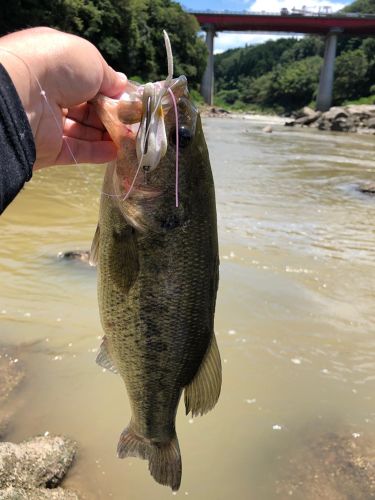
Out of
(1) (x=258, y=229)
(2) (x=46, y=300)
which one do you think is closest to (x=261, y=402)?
(2) (x=46, y=300)

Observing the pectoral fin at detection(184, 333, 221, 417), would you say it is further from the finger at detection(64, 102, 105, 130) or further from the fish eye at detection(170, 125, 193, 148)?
the finger at detection(64, 102, 105, 130)

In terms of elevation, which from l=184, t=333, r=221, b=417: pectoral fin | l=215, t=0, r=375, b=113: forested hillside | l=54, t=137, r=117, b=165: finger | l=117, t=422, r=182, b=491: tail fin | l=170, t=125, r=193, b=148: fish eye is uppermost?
l=170, t=125, r=193, b=148: fish eye

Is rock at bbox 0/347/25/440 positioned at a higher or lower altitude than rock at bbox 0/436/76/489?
lower

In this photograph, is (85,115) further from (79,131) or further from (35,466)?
(35,466)

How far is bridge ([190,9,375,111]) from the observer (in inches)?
2761

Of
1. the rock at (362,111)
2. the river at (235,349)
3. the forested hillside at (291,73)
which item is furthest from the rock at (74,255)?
the forested hillside at (291,73)

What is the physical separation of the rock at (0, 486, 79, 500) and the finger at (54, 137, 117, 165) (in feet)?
6.01

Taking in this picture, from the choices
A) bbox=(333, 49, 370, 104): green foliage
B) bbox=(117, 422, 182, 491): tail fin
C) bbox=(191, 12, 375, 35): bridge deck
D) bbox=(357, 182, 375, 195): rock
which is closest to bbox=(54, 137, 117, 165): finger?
bbox=(117, 422, 182, 491): tail fin

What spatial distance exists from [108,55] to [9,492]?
49886 mm

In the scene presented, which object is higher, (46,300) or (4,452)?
(4,452)

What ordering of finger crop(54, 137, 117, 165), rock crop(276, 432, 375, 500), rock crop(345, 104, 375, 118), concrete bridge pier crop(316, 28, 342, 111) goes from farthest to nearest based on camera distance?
concrete bridge pier crop(316, 28, 342, 111) < rock crop(345, 104, 375, 118) < rock crop(276, 432, 375, 500) < finger crop(54, 137, 117, 165)

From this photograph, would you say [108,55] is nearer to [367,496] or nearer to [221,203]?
[221,203]

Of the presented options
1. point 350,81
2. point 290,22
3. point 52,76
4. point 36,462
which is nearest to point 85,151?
point 52,76

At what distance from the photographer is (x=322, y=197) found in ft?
44.9
